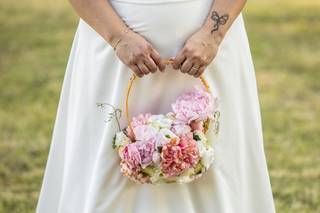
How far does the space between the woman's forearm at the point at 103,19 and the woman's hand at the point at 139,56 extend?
6cm

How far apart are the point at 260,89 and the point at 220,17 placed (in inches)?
187

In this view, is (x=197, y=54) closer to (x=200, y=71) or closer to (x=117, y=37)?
(x=200, y=71)

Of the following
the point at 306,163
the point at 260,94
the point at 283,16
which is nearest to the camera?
the point at 306,163

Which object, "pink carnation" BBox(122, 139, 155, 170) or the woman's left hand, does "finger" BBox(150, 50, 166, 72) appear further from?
"pink carnation" BBox(122, 139, 155, 170)

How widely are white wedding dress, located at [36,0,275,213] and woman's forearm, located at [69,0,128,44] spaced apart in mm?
49

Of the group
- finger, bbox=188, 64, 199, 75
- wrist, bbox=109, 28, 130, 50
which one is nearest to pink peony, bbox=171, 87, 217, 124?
finger, bbox=188, 64, 199, 75

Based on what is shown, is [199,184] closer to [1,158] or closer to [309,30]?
[1,158]

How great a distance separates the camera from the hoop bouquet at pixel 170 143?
3.08 metres

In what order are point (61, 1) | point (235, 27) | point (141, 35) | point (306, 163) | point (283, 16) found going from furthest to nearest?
point (61, 1) < point (283, 16) < point (306, 163) < point (235, 27) < point (141, 35)

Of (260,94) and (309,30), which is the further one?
(309,30)

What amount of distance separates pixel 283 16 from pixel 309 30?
2.99 ft

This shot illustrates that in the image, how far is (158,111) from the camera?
3.28m

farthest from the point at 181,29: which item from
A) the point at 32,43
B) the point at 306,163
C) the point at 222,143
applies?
the point at 32,43

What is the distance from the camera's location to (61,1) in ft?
42.3
